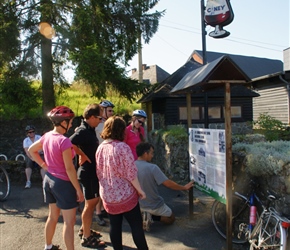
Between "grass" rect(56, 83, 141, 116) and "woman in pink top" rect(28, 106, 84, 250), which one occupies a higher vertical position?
"grass" rect(56, 83, 141, 116)

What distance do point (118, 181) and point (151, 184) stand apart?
131 centimetres

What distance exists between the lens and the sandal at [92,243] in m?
3.85

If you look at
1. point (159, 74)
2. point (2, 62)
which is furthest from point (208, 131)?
point (159, 74)

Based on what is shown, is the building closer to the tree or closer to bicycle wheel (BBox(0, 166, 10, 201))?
the tree

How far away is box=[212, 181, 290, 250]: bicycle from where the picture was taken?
3183mm

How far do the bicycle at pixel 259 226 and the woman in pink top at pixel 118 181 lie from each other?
4.49 feet

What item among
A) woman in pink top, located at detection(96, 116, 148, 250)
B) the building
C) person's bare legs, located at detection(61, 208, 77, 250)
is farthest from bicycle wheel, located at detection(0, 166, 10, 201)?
the building

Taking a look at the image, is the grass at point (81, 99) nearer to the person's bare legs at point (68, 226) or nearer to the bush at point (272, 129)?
the bush at point (272, 129)

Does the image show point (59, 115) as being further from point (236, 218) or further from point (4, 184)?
point (4, 184)

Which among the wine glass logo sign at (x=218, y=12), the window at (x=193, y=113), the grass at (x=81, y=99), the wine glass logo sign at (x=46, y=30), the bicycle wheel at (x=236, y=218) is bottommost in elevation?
the bicycle wheel at (x=236, y=218)

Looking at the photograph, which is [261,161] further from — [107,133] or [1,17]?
[1,17]

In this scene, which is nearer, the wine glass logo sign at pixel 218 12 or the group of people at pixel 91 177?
the group of people at pixel 91 177

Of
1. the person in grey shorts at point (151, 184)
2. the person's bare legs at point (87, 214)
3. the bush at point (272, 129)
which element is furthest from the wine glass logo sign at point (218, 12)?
the person's bare legs at point (87, 214)

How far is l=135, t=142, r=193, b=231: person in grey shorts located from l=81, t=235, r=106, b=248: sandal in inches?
31.0
